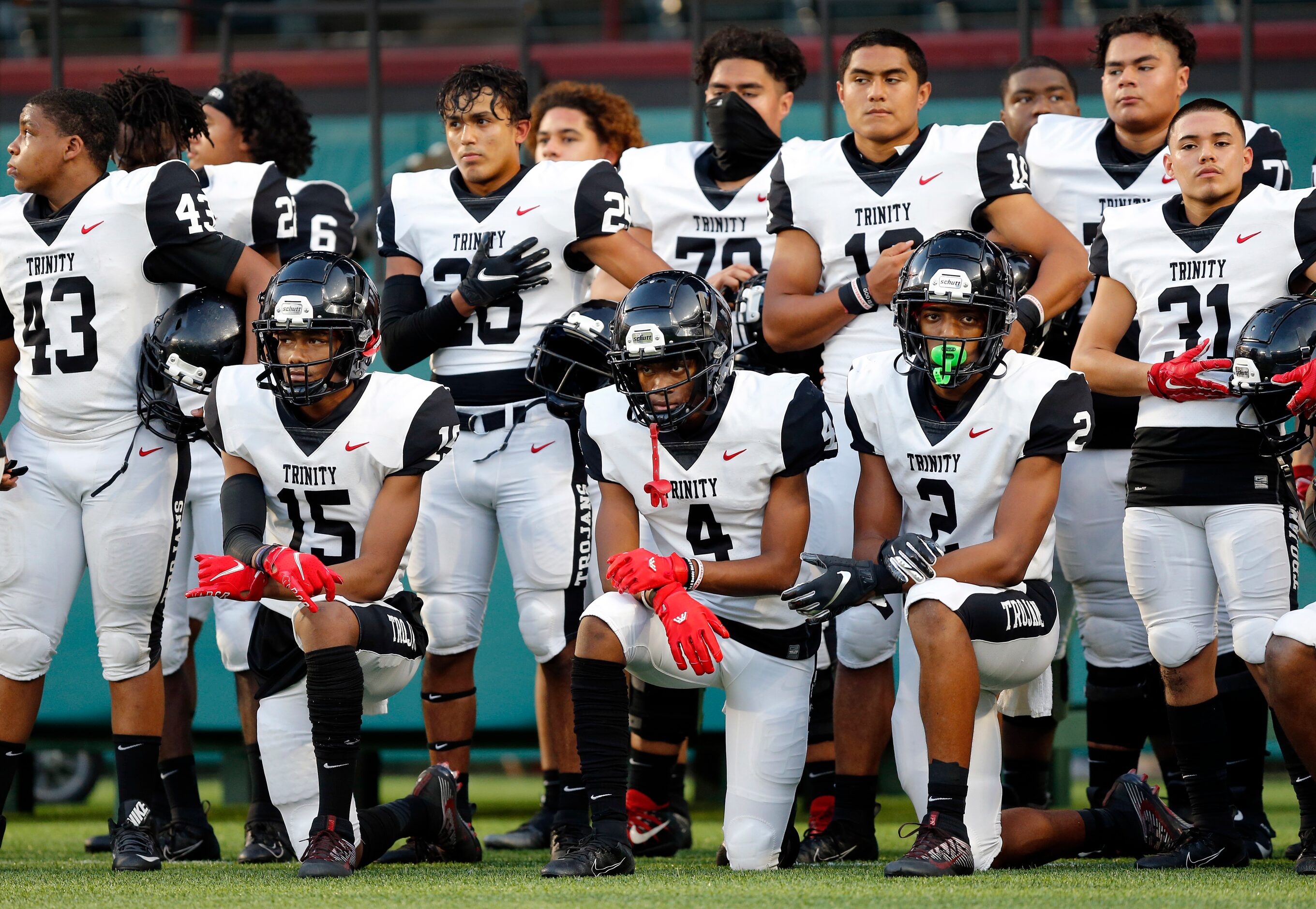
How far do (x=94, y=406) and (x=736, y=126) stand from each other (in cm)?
216

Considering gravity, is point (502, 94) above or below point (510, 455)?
above

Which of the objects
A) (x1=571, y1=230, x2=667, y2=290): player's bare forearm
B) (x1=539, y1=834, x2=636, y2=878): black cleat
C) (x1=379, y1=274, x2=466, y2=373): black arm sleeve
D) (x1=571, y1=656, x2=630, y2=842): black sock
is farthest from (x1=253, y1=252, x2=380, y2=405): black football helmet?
(x1=539, y1=834, x2=636, y2=878): black cleat

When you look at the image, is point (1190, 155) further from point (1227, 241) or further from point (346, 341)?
→ point (346, 341)

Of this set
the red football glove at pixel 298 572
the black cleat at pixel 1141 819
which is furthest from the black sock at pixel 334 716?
the black cleat at pixel 1141 819

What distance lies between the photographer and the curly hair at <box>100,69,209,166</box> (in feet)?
16.7

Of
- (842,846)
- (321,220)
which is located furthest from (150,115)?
(842,846)

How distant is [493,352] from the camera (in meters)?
4.83

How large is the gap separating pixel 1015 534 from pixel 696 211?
181cm

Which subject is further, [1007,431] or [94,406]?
[94,406]

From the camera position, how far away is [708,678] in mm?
4117

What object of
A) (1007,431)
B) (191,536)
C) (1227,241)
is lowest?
(191,536)

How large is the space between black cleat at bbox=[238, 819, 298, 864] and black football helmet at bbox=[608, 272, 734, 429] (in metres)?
1.59

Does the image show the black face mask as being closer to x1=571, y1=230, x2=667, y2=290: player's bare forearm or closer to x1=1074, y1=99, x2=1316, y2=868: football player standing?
x1=571, y1=230, x2=667, y2=290: player's bare forearm

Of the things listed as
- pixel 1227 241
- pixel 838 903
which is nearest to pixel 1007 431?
pixel 1227 241
